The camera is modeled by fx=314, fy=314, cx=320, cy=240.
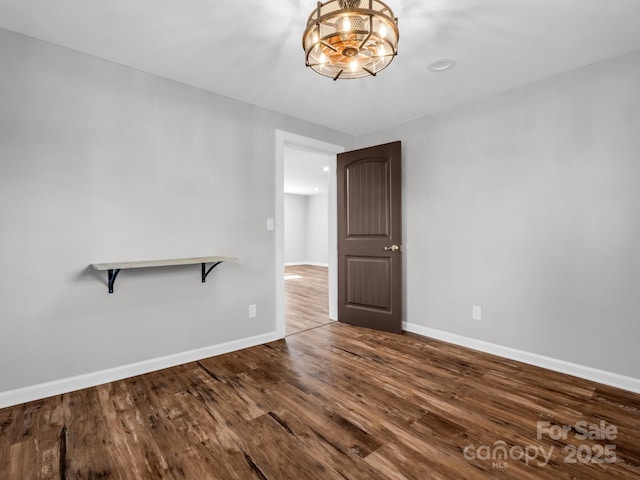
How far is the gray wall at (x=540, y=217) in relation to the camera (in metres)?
2.27

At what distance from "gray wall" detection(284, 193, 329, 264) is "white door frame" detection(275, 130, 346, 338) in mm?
6527

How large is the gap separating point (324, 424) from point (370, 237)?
221 cm

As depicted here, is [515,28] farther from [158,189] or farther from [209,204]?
[158,189]

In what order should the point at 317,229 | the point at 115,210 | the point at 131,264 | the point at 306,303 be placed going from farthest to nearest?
the point at 317,229, the point at 306,303, the point at 115,210, the point at 131,264

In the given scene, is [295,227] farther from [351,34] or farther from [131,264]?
[351,34]

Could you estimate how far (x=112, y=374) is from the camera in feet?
7.63

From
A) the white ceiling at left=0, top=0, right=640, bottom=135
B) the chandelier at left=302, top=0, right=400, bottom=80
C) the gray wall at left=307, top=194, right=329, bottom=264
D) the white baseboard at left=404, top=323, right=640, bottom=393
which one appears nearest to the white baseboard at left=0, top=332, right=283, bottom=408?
the white baseboard at left=404, top=323, right=640, bottom=393

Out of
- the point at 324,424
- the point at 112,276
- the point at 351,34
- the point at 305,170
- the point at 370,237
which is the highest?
the point at 305,170

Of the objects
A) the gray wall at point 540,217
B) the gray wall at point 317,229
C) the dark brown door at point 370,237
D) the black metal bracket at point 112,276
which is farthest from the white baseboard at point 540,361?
the gray wall at point 317,229

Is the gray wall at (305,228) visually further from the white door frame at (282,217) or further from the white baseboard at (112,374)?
the white baseboard at (112,374)

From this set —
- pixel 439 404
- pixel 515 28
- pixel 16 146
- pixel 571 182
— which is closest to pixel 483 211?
pixel 571 182

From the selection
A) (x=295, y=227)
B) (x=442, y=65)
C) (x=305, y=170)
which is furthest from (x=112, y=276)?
(x=295, y=227)

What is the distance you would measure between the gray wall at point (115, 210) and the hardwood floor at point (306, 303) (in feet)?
→ 2.49

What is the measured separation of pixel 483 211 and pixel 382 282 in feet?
4.16
